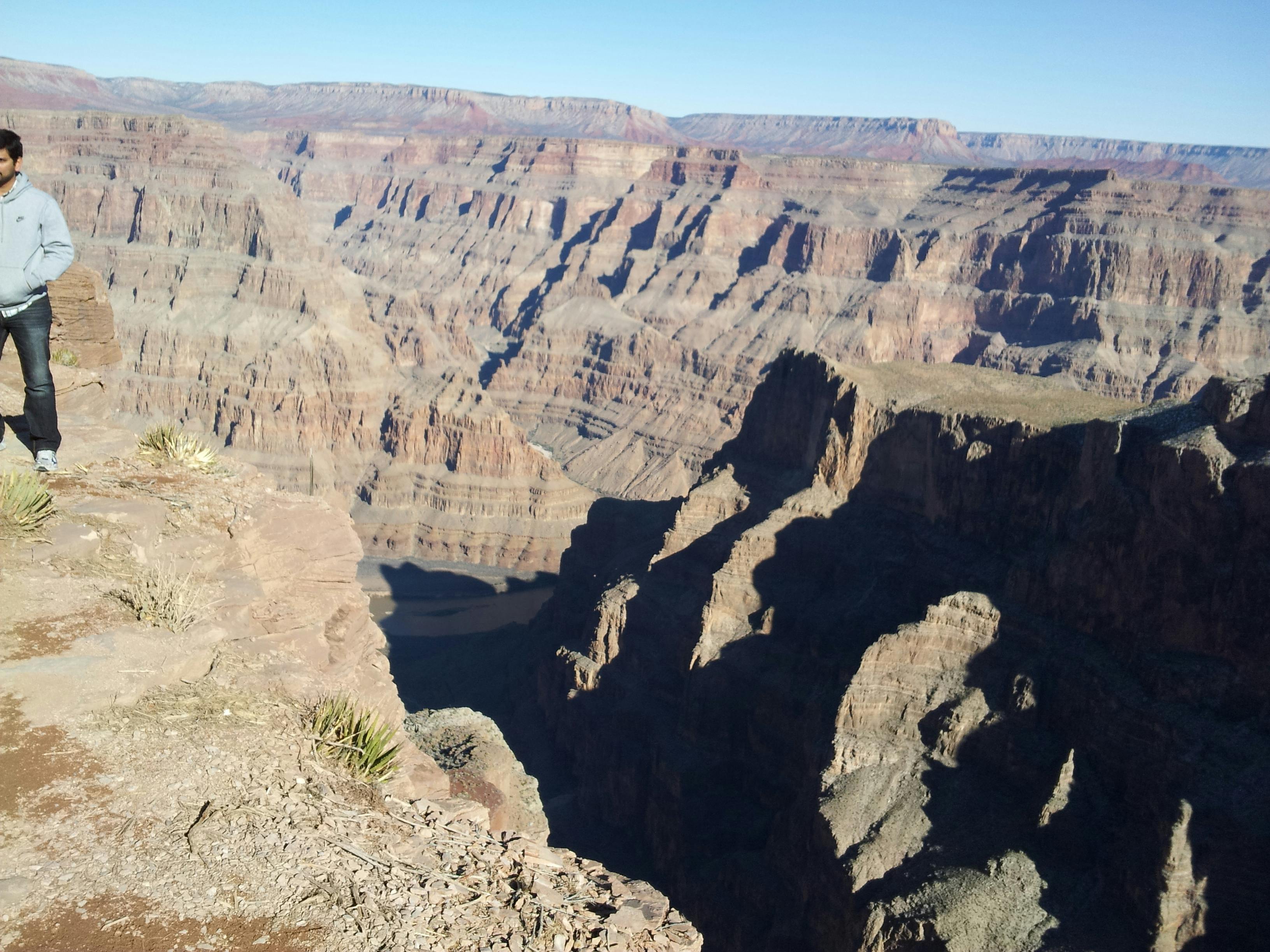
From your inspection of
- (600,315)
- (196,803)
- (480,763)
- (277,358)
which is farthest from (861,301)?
(196,803)

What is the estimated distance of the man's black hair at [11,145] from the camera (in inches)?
524

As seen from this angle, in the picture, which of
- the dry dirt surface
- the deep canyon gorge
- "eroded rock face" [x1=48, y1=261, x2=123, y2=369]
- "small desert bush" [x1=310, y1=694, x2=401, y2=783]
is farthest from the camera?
the deep canyon gorge

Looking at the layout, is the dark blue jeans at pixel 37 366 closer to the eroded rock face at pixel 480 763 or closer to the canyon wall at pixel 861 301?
the eroded rock face at pixel 480 763

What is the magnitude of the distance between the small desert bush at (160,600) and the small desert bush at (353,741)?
2.19 meters

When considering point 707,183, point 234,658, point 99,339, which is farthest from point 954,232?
point 234,658

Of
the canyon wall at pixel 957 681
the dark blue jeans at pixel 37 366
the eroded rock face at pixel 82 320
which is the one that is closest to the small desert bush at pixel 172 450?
the dark blue jeans at pixel 37 366

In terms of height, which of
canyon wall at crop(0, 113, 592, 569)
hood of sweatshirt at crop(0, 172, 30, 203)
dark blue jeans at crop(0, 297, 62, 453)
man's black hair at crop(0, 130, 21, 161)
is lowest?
canyon wall at crop(0, 113, 592, 569)

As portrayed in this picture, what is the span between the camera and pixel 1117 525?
121 feet

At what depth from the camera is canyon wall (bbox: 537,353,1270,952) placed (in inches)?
1187

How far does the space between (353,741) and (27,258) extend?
25.0ft

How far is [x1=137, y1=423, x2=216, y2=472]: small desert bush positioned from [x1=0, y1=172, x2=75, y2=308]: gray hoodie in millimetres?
6264

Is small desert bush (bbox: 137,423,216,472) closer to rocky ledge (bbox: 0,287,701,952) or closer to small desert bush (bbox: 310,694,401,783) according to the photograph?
rocky ledge (bbox: 0,287,701,952)

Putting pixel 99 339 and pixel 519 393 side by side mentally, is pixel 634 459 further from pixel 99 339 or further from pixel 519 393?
pixel 99 339

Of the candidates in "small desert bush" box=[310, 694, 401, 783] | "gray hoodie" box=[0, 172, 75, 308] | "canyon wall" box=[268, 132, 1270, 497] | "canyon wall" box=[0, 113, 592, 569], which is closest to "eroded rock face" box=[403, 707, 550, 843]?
"small desert bush" box=[310, 694, 401, 783]
